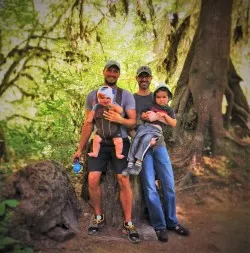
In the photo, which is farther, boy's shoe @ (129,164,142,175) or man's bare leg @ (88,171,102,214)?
man's bare leg @ (88,171,102,214)

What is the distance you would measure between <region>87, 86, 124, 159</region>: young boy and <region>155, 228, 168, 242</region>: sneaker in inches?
42.8

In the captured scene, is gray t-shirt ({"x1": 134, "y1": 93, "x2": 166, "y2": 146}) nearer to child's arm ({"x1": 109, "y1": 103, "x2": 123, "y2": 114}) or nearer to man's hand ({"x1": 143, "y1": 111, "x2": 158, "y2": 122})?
man's hand ({"x1": 143, "y1": 111, "x2": 158, "y2": 122})

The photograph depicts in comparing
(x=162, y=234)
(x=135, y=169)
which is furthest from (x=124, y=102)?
(x=162, y=234)

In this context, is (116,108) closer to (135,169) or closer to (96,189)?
(135,169)

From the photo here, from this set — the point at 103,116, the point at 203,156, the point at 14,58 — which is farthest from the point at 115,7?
the point at 103,116

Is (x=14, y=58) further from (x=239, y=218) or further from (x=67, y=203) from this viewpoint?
(x=239, y=218)

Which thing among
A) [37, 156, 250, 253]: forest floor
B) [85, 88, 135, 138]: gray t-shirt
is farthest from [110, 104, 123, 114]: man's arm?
[37, 156, 250, 253]: forest floor

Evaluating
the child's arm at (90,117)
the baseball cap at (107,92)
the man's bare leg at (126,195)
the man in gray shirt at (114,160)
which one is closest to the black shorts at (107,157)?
the man in gray shirt at (114,160)

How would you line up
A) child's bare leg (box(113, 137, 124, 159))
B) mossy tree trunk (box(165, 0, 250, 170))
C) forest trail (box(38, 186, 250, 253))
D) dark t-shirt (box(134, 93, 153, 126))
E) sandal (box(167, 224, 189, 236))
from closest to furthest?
forest trail (box(38, 186, 250, 253)) → child's bare leg (box(113, 137, 124, 159)) → sandal (box(167, 224, 189, 236)) → dark t-shirt (box(134, 93, 153, 126)) → mossy tree trunk (box(165, 0, 250, 170))

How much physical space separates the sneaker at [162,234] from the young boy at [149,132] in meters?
0.85

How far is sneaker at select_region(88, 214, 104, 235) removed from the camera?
4.06 meters

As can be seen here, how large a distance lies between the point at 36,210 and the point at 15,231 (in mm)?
317

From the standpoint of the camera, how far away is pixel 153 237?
13.4 ft

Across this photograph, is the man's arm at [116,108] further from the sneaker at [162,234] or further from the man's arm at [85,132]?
the sneaker at [162,234]
